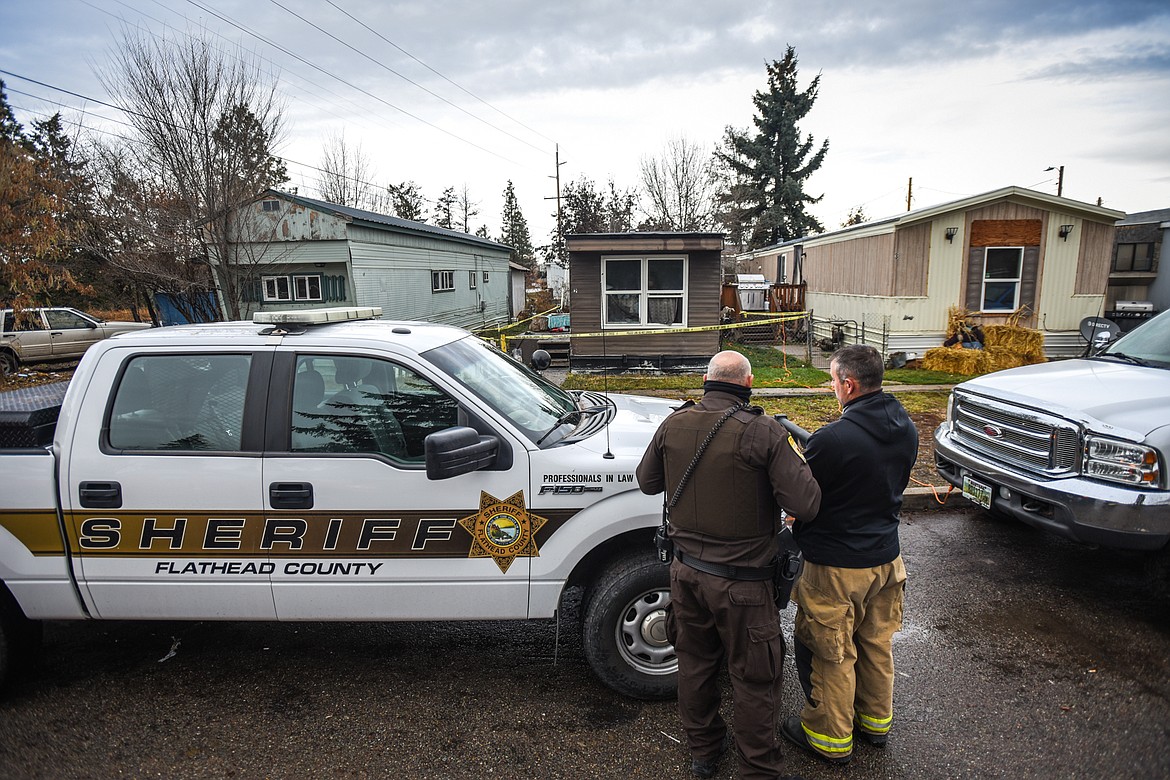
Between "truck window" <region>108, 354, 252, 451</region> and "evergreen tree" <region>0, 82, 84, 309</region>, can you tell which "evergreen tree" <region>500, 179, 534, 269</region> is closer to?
"evergreen tree" <region>0, 82, 84, 309</region>

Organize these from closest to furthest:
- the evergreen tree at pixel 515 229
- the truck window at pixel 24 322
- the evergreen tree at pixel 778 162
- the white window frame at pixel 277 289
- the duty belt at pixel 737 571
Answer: the duty belt at pixel 737 571 < the truck window at pixel 24 322 < the white window frame at pixel 277 289 < the evergreen tree at pixel 778 162 < the evergreen tree at pixel 515 229

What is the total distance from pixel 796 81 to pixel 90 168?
32885mm

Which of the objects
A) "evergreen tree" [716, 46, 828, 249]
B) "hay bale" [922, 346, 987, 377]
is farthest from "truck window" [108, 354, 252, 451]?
"evergreen tree" [716, 46, 828, 249]

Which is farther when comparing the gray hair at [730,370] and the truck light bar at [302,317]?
the truck light bar at [302,317]

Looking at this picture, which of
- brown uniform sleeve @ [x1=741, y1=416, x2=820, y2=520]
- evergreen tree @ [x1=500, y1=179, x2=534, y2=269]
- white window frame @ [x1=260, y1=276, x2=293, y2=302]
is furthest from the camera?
evergreen tree @ [x1=500, y1=179, x2=534, y2=269]

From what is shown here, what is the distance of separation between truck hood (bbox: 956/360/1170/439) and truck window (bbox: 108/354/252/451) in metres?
5.06

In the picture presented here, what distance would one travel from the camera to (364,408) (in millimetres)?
3221

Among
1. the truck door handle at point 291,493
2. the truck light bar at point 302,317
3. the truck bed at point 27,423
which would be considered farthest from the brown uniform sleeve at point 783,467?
the truck bed at point 27,423

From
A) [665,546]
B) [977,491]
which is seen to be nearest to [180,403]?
[665,546]

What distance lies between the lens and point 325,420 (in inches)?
125

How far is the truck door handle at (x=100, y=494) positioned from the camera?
3072 mm

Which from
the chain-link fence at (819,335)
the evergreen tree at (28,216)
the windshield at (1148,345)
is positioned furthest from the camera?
the chain-link fence at (819,335)

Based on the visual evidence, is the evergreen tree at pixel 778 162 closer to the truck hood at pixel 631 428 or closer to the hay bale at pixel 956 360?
the hay bale at pixel 956 360

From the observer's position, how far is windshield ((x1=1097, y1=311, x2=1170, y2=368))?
4.89 meters
